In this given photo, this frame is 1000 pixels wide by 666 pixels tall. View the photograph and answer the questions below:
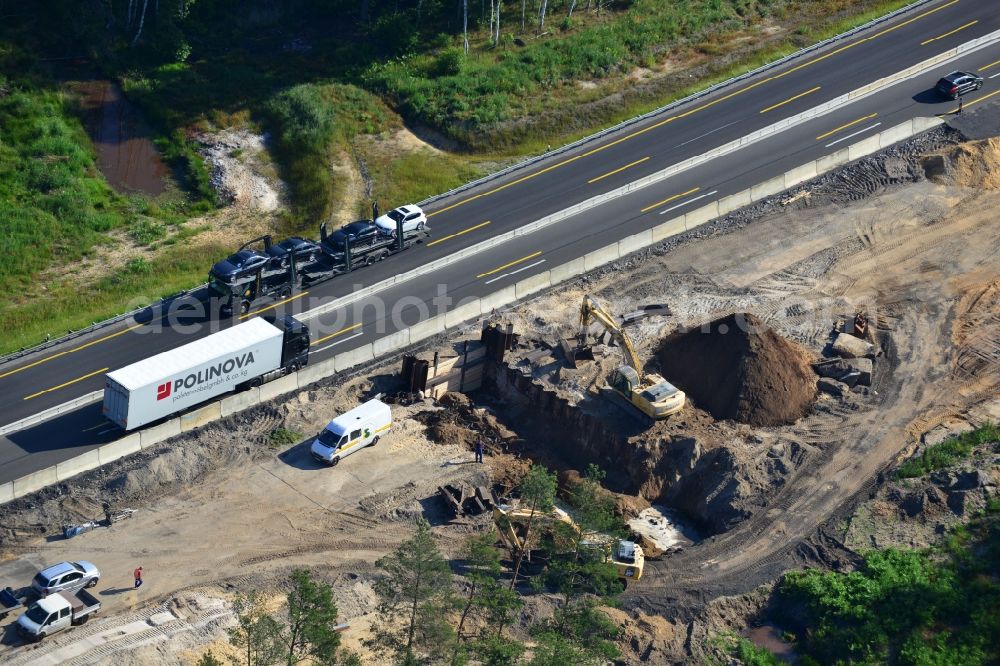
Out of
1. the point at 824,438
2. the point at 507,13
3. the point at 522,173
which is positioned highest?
the point at 507,13

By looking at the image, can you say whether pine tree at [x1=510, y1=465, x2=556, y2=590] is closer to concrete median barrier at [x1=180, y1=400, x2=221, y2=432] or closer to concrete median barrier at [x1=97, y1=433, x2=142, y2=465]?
concrete median barrier at [x1=180, y1=400, x2=221, y2=432]

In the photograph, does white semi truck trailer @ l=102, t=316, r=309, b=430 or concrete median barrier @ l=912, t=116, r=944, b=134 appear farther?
concrete median barrier @ l=912, t=116, r=944, b=134

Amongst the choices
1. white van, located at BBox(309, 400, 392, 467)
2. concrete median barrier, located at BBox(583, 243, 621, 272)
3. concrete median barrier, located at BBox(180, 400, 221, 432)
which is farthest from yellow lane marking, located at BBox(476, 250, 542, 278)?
concrete median barrier, located at BBox(180, 400, 221, 432)

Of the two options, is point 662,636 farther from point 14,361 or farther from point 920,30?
Answer: point 920,30

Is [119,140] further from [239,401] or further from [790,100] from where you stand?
[790,100]

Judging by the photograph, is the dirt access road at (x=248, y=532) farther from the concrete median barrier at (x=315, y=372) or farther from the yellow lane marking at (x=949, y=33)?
the yellow lane marking at (x=949, y=33)

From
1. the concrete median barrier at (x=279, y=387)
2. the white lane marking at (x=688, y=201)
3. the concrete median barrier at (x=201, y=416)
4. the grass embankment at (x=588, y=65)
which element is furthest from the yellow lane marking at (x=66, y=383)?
the white lane marking at (x=688, y=201)

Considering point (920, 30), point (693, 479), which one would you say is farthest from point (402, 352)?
point (920, 30)
